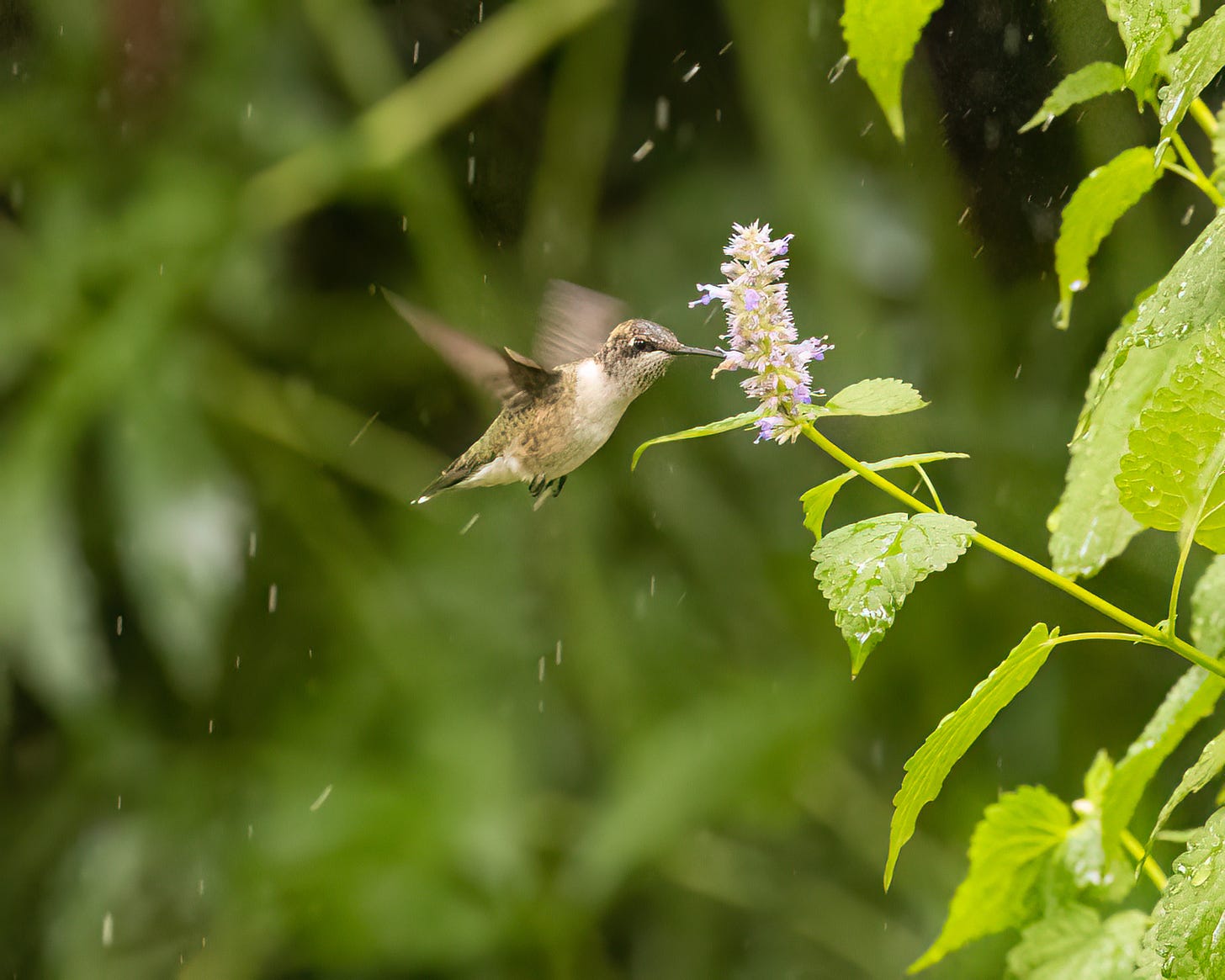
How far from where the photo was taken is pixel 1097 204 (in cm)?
54

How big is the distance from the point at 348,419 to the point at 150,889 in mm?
789

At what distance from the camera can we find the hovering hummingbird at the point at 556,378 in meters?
0.71

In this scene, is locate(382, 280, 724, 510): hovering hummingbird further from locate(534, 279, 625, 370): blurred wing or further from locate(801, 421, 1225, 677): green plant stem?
locate(801, 421, 1225, 677): green plant stem

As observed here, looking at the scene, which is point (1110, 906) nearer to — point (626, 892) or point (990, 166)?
point (990, 166)

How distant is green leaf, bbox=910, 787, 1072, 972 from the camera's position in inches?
23.7

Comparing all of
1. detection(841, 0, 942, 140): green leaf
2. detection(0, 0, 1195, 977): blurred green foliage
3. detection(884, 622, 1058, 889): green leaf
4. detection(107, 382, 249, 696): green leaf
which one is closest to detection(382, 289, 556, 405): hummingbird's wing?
detection(841, 0, 942, 140): green leaf

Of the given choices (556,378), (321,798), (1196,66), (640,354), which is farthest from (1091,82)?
(321,798)

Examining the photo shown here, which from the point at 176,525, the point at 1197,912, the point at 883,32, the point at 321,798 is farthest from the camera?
the point at 321,798

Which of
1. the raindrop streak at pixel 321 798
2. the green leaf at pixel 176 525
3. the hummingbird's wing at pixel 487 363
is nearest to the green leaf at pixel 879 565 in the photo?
the hummingbird's wing at pixel 487 363

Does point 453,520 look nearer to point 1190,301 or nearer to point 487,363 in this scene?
point 487,363

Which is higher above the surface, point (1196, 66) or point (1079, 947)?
point (1196, 66)

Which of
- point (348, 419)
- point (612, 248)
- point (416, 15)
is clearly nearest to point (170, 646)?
point (348, 419)

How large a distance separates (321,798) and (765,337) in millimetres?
1584

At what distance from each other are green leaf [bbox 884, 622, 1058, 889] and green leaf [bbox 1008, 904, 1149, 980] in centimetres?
20
